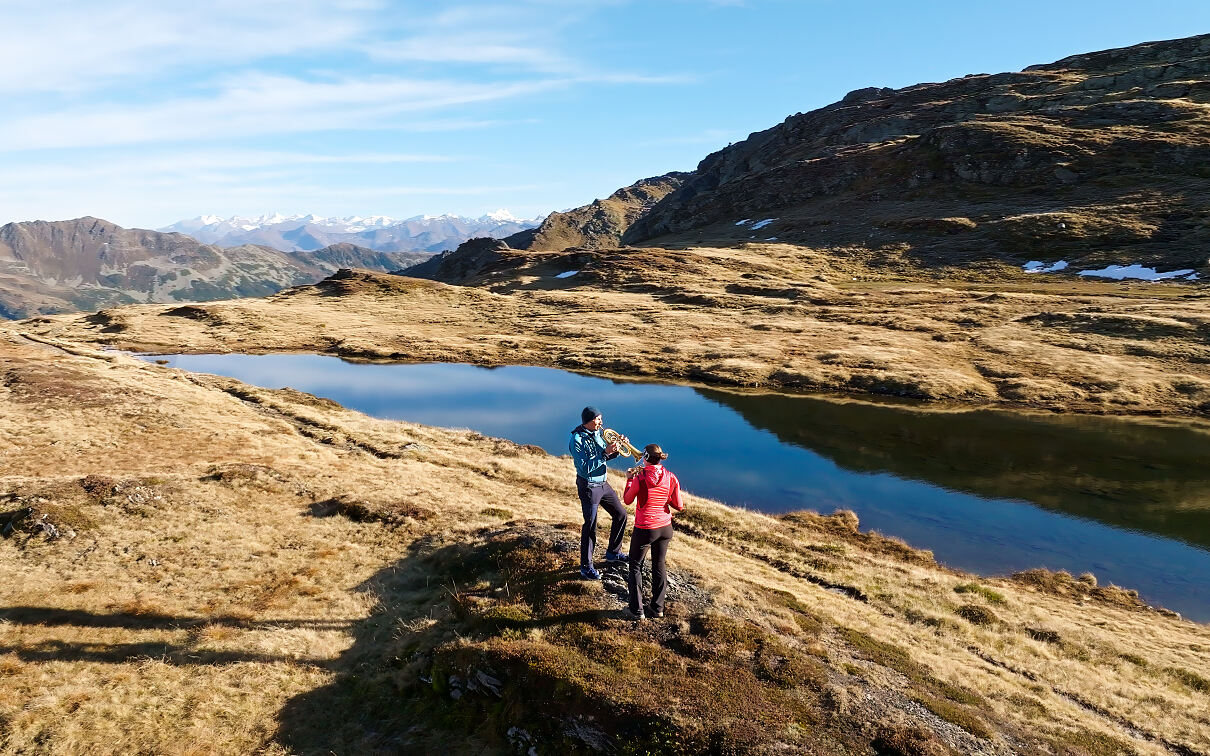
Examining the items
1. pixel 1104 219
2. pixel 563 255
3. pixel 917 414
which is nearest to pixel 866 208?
pixel 1104 219

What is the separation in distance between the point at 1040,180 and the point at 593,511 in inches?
6900

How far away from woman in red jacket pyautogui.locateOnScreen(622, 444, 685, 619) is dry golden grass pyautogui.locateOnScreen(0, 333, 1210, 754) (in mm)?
1047

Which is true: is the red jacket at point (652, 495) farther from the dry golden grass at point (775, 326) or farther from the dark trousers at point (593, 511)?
the dry golden grass at point (775, 326)

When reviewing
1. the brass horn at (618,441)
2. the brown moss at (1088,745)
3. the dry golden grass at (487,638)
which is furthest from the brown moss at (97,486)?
the brown moss at (1088,745)

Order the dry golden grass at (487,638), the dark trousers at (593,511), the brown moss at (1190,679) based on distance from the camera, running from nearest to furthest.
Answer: the dry golden grass at (487,638) < the dark trousers at (593,511) < the brown moss at (1190,679)

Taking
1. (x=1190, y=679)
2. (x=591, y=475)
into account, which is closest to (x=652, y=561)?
(x=591, y=475)

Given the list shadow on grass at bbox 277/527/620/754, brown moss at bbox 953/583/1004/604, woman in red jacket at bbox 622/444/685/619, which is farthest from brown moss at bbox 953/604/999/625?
shadow on grass at bbox 277/527/620/754

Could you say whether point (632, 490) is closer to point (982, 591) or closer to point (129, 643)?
point (129, 643)

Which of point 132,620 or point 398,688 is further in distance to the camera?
point 132,620

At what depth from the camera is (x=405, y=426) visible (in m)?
44.7

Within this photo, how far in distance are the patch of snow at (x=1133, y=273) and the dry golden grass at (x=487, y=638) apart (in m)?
98.8

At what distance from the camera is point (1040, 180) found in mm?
144750

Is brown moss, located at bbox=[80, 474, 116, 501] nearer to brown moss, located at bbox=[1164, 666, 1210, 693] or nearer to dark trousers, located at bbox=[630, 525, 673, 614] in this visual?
dark trousers, located at bbox=[630, 525, 673, 614]

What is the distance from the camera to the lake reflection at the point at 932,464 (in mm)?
28656
